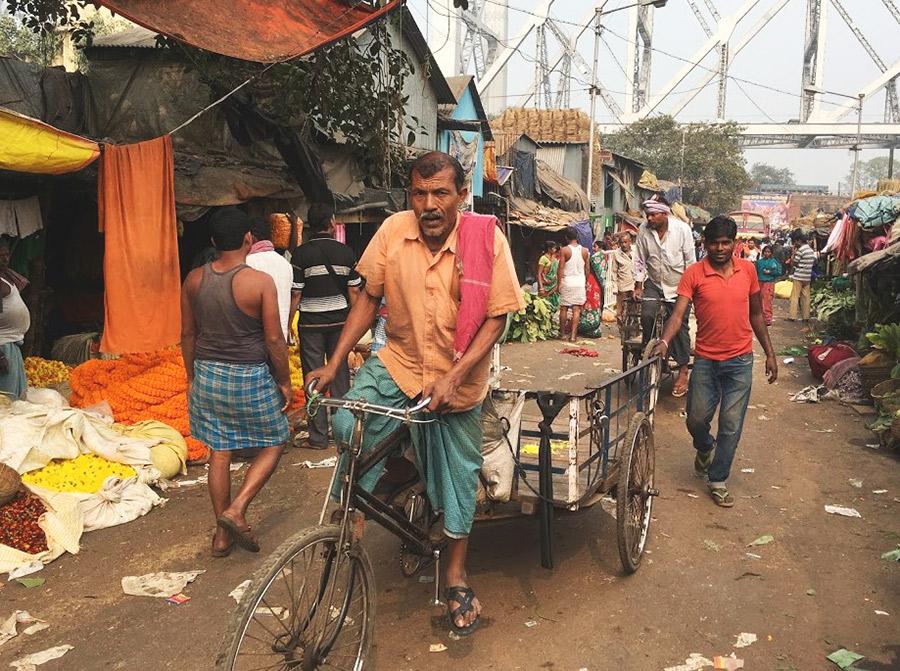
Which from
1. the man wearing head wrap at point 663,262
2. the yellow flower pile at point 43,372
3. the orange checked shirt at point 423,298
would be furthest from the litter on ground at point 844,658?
the yellow flower pile at point 43,372

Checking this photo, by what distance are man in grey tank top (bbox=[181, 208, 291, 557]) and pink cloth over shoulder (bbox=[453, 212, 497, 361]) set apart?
5.17ft

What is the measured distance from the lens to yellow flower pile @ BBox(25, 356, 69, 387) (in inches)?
290

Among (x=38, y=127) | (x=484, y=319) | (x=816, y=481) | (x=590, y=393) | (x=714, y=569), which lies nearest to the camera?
(x=484, y=319)

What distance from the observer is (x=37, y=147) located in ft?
17.3

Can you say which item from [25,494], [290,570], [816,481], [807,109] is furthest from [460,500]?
[807,109]

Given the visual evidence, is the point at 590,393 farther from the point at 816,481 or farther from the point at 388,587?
the point at 816,481

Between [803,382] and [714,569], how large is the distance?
6.71m

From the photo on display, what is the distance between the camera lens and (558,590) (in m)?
3.96

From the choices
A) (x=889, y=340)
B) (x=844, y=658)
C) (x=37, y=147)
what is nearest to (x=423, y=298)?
(x=844, y=658)

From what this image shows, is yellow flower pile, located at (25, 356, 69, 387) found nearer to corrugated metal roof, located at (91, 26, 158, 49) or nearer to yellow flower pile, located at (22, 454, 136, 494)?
yellow flower pile, located at (22, 454, 136, 494)

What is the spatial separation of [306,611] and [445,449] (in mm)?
946

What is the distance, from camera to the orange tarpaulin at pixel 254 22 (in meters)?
5.84

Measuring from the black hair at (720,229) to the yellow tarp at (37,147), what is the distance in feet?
15.8

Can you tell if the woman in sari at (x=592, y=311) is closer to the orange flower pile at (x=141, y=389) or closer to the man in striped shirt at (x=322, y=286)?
the man in striped shirt at (x=322, y=286)
